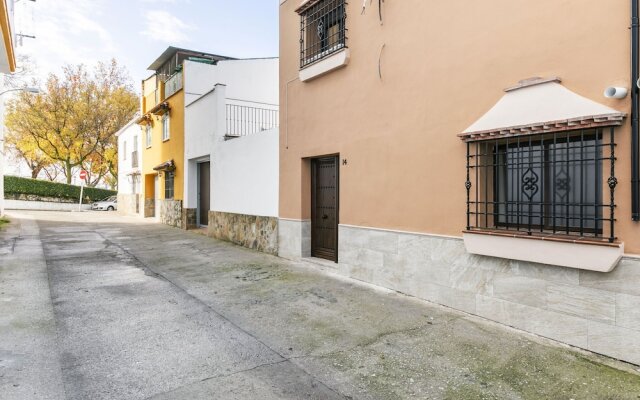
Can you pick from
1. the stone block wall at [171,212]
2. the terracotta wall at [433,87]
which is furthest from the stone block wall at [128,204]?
the terracotta wall at [433,87]

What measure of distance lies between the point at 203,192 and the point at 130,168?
11.5 m

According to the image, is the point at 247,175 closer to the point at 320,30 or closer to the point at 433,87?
the point at 320,30

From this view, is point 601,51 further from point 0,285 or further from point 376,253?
point 0,285

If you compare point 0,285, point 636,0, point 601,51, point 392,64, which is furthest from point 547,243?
point 0,285

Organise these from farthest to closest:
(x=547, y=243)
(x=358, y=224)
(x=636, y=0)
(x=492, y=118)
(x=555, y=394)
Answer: (x=358, y=224), (x=492, y=118), (x=547, y=243), (x=636, y=0), (x=555, y=394)

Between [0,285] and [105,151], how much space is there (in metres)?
28.6

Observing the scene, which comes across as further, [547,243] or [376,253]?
[376,253]

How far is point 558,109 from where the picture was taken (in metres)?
3.85

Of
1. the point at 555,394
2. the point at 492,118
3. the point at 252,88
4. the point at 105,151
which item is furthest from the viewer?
the point at 105,151

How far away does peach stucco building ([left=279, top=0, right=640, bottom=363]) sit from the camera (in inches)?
141

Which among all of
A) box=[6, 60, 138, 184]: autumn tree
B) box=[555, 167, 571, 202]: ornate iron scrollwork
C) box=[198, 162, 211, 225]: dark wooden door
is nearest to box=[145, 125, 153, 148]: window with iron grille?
box=[198, 162, 211, 225]: dark wooden door

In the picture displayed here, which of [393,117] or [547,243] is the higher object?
[393,117]

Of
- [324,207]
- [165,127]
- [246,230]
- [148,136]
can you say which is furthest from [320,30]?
[148,136]

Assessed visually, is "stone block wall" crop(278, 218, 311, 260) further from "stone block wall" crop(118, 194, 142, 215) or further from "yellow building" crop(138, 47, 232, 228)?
"stone block wall" crop(118, 194, 142, 215)
